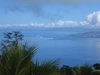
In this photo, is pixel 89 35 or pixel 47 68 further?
pixel 89 35

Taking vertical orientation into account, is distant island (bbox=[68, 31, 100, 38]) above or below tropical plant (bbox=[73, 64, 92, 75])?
below

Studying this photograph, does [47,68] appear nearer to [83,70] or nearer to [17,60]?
[17,60]

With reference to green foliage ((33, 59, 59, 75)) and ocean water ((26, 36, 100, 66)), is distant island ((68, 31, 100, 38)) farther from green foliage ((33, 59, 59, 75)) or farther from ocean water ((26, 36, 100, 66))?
green foliage ((33, 59, 59, 75))

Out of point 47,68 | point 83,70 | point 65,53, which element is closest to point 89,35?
point 65,53

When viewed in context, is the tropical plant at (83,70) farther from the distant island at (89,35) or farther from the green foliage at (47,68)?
the distant island at (89,35)

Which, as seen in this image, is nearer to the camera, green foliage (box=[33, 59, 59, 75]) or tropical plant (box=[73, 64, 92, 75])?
green foliage (box=[33, 59, 59, 75])

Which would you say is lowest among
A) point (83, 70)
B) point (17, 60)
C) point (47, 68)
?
point (83, 70)

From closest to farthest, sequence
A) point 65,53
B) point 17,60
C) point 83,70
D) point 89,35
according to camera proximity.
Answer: point 17,60
point 83,70
point 65,53
point 89,35

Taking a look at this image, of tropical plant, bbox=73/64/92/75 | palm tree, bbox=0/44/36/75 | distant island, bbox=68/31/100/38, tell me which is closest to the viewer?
palm tree, bbox=0/44/36/75

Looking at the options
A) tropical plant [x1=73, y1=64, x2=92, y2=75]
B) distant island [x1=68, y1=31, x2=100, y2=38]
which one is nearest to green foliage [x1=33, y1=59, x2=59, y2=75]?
tropical plant [x1=73, y1=64, x2=92, y2=75]

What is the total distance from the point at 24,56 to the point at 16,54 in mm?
113

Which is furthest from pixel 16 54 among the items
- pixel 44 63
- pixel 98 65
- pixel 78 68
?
pixel 98 65

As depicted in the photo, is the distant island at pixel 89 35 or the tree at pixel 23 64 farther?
the distant island at pixel 89 35

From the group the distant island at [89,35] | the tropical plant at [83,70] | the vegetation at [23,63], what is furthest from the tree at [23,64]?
the distant island at [89,35]
